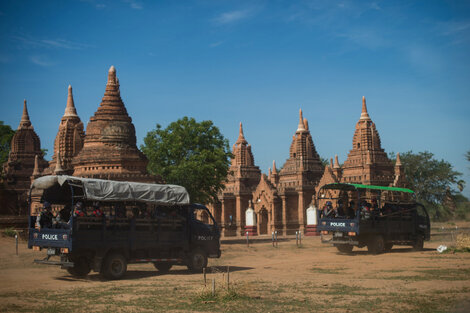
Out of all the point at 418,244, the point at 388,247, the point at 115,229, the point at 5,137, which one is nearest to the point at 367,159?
the point at 418,244

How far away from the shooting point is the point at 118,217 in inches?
687

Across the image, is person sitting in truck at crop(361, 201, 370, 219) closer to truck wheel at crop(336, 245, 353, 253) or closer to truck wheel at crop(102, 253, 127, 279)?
truck wheel at crop(336, 245, 353, 253)

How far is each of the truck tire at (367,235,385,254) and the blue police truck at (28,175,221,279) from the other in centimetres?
799

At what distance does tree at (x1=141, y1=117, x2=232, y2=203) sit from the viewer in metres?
36.6

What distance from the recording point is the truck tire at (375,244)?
2475 cm

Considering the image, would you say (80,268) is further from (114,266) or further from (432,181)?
(432,181)

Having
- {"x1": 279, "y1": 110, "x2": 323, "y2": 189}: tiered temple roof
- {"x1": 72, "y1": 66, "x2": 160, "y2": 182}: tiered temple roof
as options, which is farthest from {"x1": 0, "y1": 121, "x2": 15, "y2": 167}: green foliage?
{"x1": 279, "y1": 110, "x2": 323, "y2": 189}: tiered temple roof


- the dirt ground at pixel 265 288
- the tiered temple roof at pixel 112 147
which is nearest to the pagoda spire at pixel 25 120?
the tiered temple roof at pixel 112 147

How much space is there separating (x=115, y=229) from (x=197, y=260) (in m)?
3.26

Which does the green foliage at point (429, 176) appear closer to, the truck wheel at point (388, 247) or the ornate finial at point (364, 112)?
the ornate finial at point (364, 112)

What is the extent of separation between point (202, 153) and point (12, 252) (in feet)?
46.2

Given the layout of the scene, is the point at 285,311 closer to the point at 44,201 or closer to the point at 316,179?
the point at 44,201

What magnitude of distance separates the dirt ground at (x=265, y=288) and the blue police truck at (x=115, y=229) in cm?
57

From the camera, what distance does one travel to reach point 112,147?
38.1 meters
